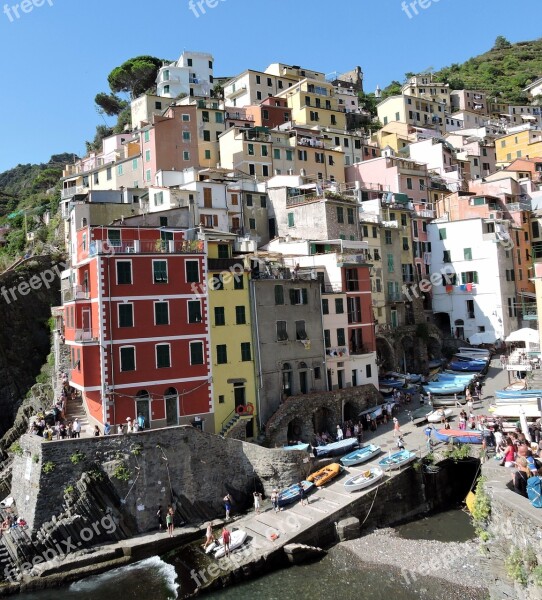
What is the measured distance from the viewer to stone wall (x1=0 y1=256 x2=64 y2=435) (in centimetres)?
5325

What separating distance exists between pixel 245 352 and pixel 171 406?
629 cm

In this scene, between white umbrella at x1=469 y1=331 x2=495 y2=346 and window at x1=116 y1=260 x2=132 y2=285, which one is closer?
window at x1=116 y1=260 x2=132 y2=285

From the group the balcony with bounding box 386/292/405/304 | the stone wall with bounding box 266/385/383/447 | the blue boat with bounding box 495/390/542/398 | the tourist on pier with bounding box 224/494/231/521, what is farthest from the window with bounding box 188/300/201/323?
the balcony with bounding box 386/292/405/304

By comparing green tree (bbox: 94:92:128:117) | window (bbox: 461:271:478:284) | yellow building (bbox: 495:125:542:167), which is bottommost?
window (bbox: 461:271:478:284)

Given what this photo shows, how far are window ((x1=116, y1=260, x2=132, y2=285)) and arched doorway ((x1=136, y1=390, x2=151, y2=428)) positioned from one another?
680cm

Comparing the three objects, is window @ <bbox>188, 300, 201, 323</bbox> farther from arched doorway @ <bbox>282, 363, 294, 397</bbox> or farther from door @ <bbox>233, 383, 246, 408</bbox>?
arched doorway @ <bbox>282, 363, 294, 397</bbox>

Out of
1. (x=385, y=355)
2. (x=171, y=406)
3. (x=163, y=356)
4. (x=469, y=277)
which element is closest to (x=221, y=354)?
(x=163, y=356)

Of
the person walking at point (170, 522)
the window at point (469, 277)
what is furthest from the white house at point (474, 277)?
the person walking at point (170, 522)

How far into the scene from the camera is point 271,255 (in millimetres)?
42406

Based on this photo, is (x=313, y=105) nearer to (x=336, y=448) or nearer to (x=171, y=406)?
(x=336, y=448)

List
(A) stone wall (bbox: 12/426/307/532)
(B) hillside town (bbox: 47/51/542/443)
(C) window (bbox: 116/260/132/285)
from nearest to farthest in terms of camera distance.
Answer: (A) stone wall (bbox: 12/426/307/532)
(C) window (bbox: 116/260/132/285)
(B) hillside town (bbox: 47/51/542/443)

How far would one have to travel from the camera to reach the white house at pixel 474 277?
2210 inches

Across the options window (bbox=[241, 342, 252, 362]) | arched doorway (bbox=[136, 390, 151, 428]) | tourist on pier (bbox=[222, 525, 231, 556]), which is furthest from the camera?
window (bbox=[241, 342, 252, 362])

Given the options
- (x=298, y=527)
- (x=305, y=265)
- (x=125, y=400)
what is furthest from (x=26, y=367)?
(x=298, y=527)
